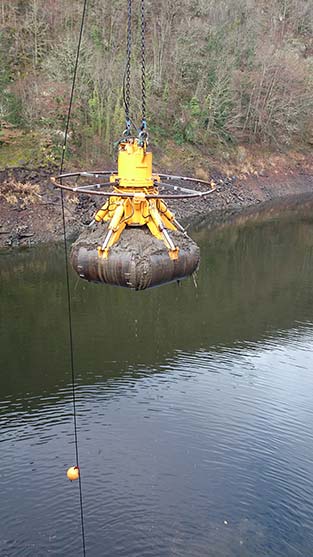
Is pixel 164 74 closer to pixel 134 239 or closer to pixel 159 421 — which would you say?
pixel 159 421

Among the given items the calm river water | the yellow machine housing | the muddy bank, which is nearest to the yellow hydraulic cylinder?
the yellow machine housing

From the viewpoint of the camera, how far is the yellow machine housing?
559cm

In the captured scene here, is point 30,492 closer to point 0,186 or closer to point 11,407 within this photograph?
point 11,407

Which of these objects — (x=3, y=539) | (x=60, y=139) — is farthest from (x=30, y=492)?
(x=60, y=139)

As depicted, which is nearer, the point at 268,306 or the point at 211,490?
the point at 211,490

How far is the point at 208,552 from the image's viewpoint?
9555 mm

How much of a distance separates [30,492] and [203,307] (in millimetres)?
9703

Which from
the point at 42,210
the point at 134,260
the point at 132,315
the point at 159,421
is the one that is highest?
the point at 134,260

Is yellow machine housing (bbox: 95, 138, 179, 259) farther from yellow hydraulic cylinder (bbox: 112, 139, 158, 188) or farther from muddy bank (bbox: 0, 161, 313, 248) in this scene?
muddy bank (bbox: 0, 161, 313, 248)

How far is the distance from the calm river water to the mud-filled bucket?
19.6 ft


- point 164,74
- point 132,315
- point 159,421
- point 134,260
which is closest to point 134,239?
point 134,260

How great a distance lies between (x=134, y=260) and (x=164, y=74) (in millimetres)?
32199

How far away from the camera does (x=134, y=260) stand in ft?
17.9

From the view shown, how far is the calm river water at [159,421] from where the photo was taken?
392 inches
